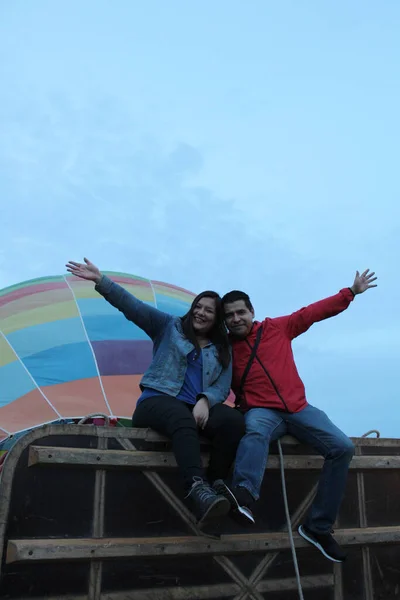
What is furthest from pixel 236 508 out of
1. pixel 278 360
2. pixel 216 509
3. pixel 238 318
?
pixel 238 318

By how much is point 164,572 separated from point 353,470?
1359 millimetres

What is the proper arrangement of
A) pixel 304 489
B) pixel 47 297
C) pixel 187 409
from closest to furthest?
pixel 187 409, pixel 304 489, pixel 47 297

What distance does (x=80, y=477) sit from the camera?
2994mm

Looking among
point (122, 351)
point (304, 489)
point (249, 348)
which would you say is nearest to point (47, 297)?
point (122, 351)

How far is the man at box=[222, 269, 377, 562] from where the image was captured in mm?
3367

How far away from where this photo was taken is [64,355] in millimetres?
8148

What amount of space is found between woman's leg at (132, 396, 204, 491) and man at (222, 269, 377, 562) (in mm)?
296

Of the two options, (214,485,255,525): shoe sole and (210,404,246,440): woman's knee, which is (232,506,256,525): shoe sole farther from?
(210,404,246,440): woman's knee

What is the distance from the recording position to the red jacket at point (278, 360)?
3.87m

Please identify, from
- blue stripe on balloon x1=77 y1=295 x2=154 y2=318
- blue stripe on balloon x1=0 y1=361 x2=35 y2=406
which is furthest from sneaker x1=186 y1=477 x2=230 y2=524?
blue stripe on balloon x1=77 y1=295 x2=154 y2=318

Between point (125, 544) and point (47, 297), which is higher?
point (47, 297)

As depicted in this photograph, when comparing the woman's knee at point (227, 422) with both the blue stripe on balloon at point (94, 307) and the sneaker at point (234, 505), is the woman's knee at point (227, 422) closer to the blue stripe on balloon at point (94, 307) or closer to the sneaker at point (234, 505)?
the sneaker at point (234, 505)

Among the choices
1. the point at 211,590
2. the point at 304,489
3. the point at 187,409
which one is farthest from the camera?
the point at 304,489

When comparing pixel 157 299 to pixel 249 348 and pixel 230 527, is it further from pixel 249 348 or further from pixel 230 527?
pixel 230 527
